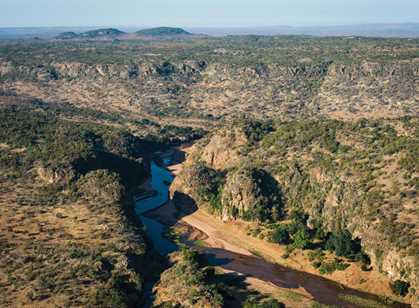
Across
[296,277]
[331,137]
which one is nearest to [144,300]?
[296,277]

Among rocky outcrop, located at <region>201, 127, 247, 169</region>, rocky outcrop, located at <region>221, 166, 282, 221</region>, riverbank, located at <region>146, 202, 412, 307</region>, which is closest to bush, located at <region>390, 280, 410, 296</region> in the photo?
riverbank, located at <region>146, 202, 412, 307</region>

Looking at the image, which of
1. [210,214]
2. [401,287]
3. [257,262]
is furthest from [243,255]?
[401,287]

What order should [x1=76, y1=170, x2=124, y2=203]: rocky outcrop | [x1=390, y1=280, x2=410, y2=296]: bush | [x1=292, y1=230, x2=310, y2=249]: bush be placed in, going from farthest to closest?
[x1=76, y1=170, x2=124, y2=203]: rocky outcrop
[x1=292, y1=230, x2=310, y2=249]: bush
[x1=390, y1=280, x2=410, y2=296]: bush

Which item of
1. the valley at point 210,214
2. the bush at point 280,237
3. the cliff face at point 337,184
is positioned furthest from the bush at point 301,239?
the cliff face at point 337,184

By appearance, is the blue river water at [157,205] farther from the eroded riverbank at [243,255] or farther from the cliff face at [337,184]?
the cliff face at [337,184]

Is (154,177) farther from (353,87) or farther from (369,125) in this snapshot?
(353,87)

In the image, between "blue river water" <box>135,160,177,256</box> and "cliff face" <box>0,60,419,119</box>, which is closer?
"blue river water" <box>135,160,177,256</box>

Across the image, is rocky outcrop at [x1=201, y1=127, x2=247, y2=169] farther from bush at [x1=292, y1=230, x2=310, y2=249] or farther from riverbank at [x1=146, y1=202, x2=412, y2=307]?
bush at [x1=292, y1=230, x2=310, y2=249]
